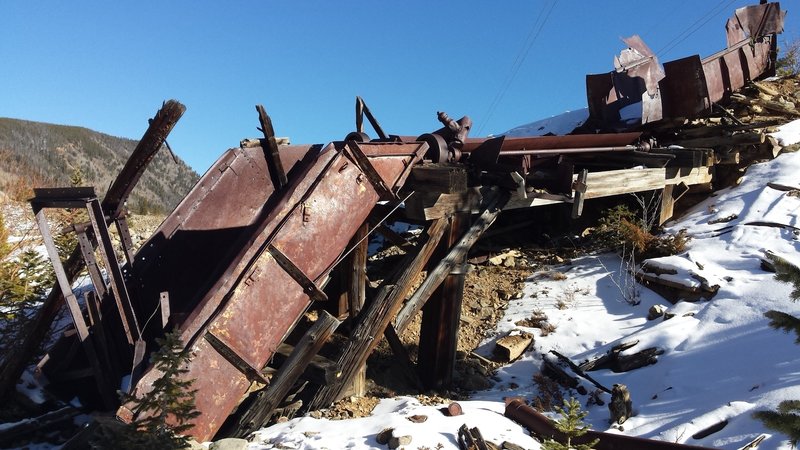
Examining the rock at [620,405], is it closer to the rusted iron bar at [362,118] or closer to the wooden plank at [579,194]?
the wooden plank at [579,194]

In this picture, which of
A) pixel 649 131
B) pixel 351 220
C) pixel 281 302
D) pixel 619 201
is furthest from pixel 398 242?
pixel 649 131

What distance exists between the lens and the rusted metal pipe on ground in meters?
3.18

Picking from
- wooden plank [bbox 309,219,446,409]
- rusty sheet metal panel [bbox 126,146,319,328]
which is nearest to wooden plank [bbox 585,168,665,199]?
wooden plank [bbox 309,219,446,409]

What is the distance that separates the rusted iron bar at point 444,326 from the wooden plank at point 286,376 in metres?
1.36

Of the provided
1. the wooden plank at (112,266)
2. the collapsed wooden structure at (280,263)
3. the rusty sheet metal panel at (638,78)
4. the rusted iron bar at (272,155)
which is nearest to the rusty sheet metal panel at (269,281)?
the collapsed wooden structure at (280,263)

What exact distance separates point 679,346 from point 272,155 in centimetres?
461

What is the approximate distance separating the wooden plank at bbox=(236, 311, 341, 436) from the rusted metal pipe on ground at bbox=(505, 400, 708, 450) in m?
1.69

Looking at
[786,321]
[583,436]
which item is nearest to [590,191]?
[583,436]

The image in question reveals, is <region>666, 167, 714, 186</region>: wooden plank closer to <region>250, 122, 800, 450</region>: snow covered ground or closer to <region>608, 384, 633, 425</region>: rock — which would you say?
<region>250, 122, 800, 450</region>: snow covered ground

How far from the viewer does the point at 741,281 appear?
249 inches

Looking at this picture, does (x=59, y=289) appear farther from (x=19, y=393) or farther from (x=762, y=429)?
(x=762, y=429)

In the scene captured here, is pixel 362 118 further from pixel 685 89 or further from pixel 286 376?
pixel 685 89

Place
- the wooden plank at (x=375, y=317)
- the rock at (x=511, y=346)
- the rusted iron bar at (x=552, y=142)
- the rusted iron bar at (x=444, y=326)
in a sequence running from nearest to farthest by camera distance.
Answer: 1. the wooden plank at (x=375, y=317)
2. the rusted iron bar at (x=444, y=326)
3. the rock at (x=511, y=346)
4. the rusted iron bar at (x=552, y=142)

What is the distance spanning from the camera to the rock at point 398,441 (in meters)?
3.85
